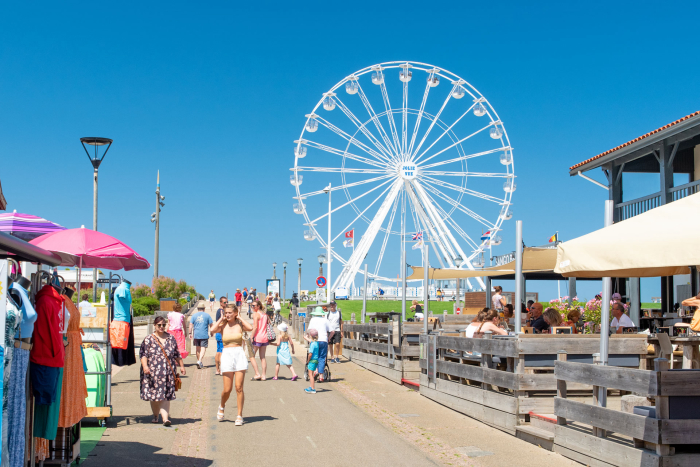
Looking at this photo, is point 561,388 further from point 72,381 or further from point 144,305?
point 144,305

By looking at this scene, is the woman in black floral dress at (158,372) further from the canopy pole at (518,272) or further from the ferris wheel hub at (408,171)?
the ferris wheel hub at (408,171)

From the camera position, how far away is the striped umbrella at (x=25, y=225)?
31.6ft

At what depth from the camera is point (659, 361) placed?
673cm

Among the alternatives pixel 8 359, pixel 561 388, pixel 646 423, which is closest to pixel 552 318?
pixel 561 388

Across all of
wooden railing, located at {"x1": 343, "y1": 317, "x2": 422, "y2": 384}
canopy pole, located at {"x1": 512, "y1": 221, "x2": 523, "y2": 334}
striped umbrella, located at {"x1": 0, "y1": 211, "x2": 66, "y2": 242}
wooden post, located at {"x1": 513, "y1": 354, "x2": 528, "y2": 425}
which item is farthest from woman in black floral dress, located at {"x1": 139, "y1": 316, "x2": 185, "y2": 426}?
wooden railing, located at {"x1": 343, "y1": 317, "x2": 422, "y2": 384}

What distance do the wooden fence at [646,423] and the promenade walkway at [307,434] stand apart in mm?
636

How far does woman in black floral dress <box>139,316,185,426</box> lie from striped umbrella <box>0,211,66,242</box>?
6.90ft

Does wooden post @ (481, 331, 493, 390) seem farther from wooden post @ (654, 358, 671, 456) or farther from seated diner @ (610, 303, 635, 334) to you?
wooden post @ (654, 358, 671, 456)

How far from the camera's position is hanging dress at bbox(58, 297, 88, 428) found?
6.85m

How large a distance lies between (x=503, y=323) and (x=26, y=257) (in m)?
10.6

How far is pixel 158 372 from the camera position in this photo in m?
10.3

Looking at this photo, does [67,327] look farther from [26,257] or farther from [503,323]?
[503,323]

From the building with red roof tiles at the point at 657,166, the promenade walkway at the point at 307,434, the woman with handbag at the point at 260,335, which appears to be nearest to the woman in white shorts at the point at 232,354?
the promenade walkway at the point at 307,434

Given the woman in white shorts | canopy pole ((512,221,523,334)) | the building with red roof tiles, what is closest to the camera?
the woman in white shorts
